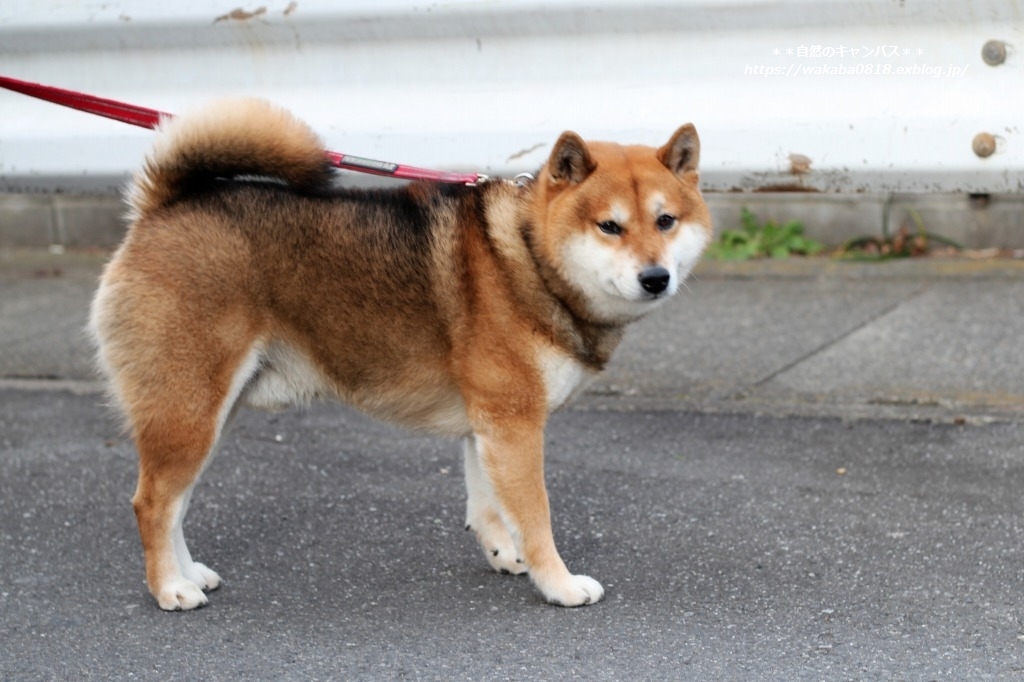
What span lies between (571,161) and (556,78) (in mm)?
1029

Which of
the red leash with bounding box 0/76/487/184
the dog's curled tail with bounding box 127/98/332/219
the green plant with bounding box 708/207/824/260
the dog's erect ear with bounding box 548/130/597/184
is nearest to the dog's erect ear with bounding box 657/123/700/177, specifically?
the dog's erect ear with bounding box 548/130/597/184

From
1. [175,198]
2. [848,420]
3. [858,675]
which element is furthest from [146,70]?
[858,675]

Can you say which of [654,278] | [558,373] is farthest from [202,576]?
[654,278]

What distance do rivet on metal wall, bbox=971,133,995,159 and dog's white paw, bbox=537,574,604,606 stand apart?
1831mm

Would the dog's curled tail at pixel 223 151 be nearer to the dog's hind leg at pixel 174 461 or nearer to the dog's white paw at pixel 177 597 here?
the dog's hind leg at pixel 174 461

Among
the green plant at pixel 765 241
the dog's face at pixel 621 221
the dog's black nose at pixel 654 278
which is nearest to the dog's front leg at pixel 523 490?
the dog's face at pixel 621 221

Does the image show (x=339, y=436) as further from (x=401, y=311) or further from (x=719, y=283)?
(x=719, y=283)

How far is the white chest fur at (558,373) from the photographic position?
11.4 feet

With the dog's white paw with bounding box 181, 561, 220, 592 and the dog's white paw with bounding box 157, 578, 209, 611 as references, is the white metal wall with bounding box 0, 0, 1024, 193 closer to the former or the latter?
the dog's white paw with bounding box 181, 561, 220, 592

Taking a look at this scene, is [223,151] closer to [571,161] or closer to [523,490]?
[571,161]

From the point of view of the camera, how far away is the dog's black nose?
10.7 ft

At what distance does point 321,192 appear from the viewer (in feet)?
11.9

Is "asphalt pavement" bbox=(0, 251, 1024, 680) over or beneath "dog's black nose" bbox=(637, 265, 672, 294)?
beneath

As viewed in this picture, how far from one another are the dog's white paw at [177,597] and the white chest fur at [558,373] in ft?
3.53
